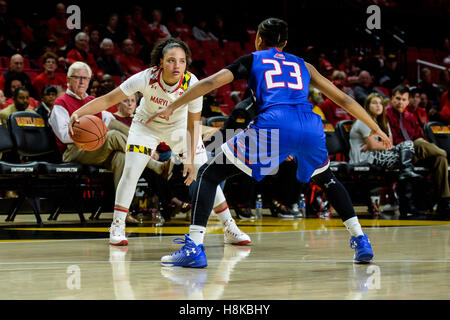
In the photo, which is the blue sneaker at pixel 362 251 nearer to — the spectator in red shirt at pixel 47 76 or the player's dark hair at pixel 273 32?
the player's dark hair at pixel 273 32

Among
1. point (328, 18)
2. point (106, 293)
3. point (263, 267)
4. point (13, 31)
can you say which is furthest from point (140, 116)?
point (328, 18)

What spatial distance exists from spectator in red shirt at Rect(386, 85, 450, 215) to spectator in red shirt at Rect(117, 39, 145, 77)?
198 inches

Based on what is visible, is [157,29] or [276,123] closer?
[276,123]

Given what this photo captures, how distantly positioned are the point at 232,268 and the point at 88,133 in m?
2.46

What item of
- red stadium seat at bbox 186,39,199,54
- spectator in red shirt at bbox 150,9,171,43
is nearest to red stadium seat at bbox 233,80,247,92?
red stadium seat at bbox 186,39,199,54

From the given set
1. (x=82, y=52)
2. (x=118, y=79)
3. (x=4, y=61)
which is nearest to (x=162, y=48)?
(x=118, y=79)

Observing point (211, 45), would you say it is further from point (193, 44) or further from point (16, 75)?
point (16, 75)

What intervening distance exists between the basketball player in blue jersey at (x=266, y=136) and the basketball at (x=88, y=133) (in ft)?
6.94

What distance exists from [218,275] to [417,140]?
5.81m

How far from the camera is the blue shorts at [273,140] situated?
147 inches

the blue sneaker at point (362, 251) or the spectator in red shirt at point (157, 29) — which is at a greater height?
the spectator in red shirt at point (157, 29)

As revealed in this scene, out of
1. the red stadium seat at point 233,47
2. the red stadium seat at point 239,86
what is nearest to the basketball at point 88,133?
the red stadium seat at point 239,86

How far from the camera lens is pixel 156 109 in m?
5.14

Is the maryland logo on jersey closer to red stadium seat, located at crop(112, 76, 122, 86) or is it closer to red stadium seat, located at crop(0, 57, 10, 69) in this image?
red stadium seat, located at crop(112, 76, 122, 86)
